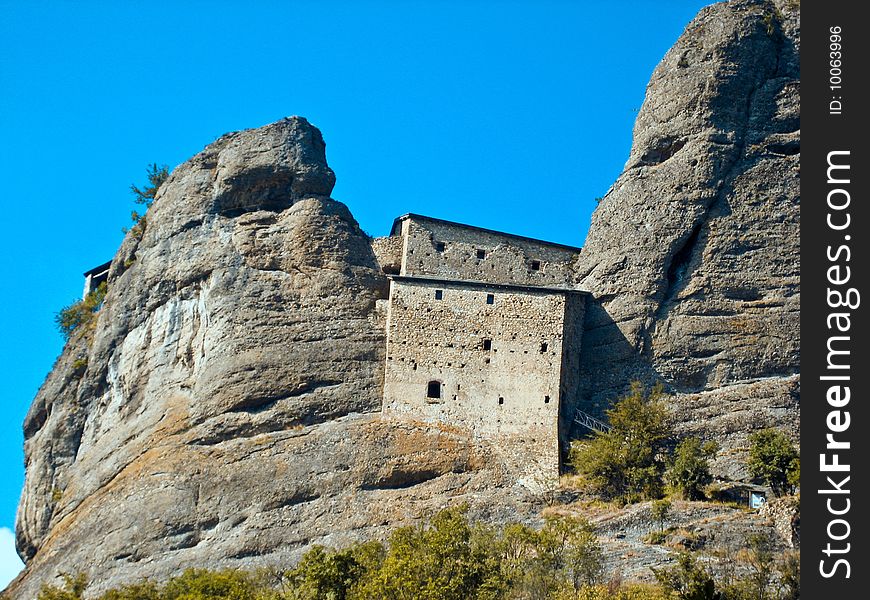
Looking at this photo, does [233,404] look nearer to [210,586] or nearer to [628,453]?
[210,586]

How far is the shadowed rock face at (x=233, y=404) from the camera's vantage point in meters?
50.2

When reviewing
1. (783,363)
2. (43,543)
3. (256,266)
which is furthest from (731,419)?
(43,543)

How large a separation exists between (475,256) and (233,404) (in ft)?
41.9

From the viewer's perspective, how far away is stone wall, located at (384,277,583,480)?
2073 inches

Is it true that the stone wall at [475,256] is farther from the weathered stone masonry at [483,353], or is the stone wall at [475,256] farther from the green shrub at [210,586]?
the green shrub at [210,586]

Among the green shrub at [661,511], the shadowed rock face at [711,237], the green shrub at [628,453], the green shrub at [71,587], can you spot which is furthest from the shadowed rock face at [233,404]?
the shadowed rock face at [711,237]

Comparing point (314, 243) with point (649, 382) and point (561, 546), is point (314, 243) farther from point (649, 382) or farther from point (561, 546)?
point (561, 546)

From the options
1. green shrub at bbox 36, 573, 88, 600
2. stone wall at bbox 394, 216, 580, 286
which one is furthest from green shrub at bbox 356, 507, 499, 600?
stone wall at bbox 394, 216, 580, 286

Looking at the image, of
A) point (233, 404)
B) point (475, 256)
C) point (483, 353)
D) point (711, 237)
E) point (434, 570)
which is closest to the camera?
point (434, 570)

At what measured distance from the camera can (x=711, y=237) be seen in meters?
57.3

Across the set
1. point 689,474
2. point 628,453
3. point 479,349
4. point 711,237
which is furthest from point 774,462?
point 479,349

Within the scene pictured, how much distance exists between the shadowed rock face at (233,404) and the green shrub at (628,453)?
3.74 m

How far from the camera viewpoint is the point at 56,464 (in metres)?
59.3

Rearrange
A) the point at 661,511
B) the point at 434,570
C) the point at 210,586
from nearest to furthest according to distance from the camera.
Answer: the point at 434,570 < the point at 210,586 < the point at 661,511
